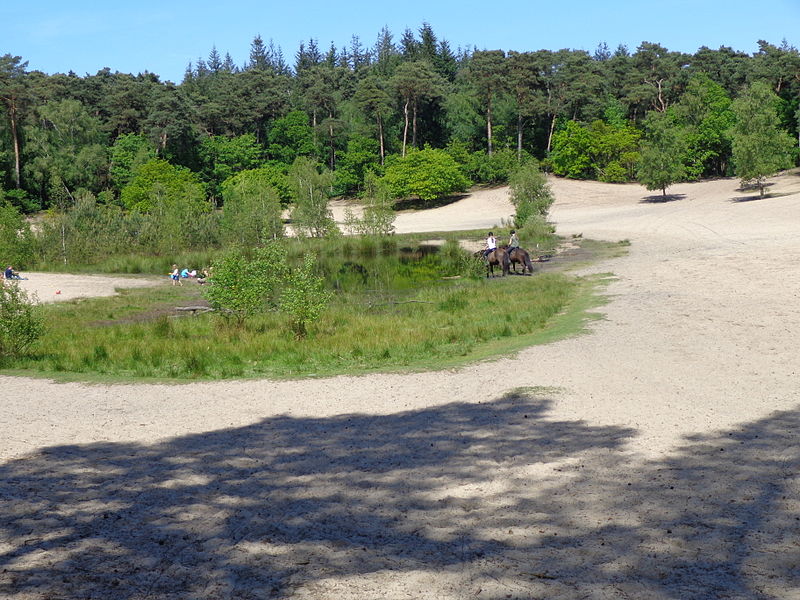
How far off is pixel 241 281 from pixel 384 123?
79599 millimetres

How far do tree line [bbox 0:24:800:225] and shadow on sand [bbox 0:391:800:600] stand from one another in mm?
67295

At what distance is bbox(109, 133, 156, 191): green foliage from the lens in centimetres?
8494

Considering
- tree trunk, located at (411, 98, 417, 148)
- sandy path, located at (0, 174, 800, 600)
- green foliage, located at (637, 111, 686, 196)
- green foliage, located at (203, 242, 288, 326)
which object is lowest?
sandy path, located at (0, 174, 800, 600)

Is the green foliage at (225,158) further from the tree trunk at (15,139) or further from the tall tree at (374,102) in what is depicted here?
the tree trunk at (15,139)

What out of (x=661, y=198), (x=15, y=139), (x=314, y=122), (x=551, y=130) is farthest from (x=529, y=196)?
(x=15, y=139)

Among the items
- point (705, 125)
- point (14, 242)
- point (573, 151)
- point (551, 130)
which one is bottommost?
point (14, 242)

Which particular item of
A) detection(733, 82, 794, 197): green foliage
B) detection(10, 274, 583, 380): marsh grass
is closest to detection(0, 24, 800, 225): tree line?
detection(733, 82, 794, 197): green foliage

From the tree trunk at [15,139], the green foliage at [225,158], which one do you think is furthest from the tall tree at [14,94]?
the green foliage at [225,158]

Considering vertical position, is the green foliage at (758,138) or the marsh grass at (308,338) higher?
the green foliage at (758,138)

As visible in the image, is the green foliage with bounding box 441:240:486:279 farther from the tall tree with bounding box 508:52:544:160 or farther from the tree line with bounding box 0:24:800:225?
the tall tree with bounding box 508:52:544:160

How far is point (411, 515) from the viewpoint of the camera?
759cm

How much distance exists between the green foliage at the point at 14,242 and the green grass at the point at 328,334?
13.4 m

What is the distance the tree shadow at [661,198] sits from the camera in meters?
72.2

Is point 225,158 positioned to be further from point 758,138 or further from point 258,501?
point 258,501
